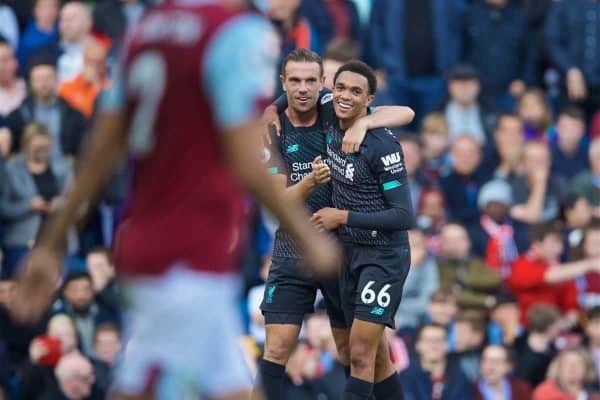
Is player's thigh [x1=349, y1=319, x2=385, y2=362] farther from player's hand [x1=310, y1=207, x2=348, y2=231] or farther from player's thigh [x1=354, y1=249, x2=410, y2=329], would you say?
player's hand [x1=310, y1=207, x2=348, y2=231]

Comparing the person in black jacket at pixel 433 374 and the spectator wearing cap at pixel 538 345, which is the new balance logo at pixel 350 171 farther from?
the spectator wearing cap at pixel 538 345

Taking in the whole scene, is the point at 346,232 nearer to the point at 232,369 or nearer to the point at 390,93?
the point at 232,369

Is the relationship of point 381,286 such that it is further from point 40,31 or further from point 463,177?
point 40,31

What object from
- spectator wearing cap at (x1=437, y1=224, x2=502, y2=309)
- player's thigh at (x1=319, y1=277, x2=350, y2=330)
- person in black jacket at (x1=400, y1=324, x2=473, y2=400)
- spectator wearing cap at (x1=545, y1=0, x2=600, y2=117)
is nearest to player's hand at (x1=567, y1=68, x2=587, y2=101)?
spectator wearing cap at (x1=545, y1=0, x2=600, y2=117)

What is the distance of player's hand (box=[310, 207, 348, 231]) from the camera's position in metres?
10.0

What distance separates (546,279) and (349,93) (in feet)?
20.9

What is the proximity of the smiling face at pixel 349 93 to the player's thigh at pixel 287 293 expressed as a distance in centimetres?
108

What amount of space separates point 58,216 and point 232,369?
3.15ft

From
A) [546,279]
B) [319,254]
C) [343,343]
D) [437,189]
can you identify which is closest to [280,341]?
[343,343]

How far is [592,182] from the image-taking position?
17.2 meters

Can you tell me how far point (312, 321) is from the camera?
14.4 m

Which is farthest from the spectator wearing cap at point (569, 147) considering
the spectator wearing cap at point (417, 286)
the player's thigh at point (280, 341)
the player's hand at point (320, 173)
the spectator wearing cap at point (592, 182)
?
the player's hand at point (320, 173)

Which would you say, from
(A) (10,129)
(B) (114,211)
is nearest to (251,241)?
(B) (114,211)

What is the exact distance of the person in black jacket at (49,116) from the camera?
49.7 feet
